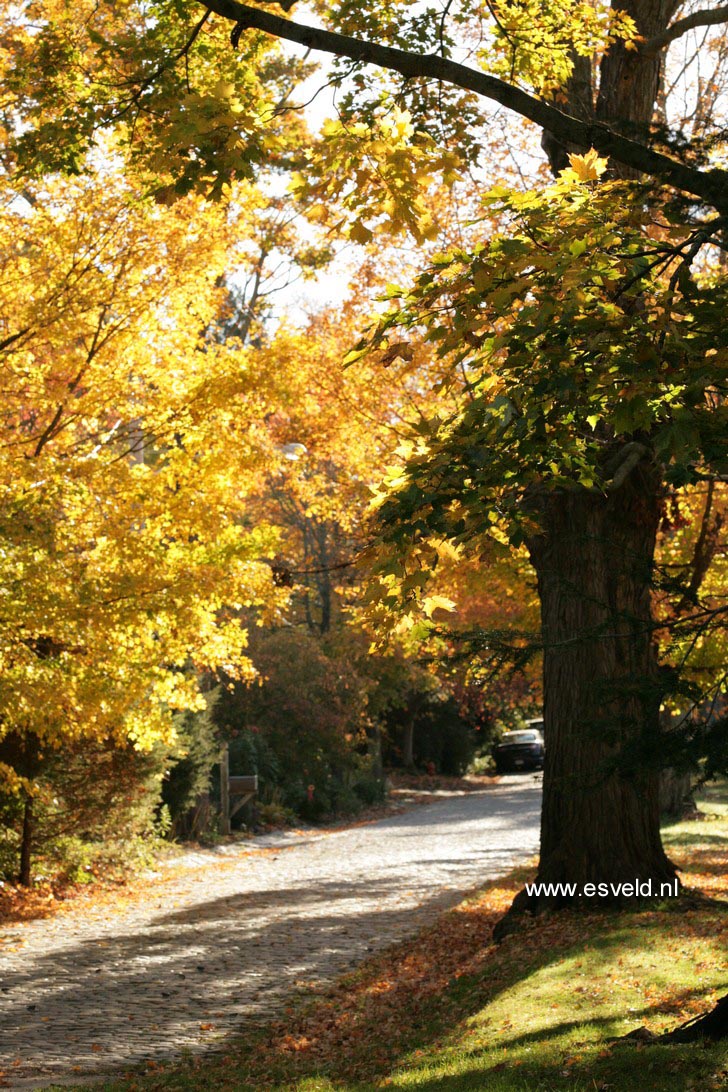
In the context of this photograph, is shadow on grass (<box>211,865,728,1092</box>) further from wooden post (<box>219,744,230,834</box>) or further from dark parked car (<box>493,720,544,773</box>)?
dark parked car (<box>493,720,544,773</box>)

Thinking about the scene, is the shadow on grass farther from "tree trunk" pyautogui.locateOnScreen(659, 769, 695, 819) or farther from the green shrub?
the green shrub

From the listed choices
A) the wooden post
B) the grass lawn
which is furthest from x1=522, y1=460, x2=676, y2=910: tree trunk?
the wooden post

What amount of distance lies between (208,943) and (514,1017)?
16.8ft

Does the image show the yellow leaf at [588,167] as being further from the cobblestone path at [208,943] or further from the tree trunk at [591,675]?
the cobblestone path at [208,943]

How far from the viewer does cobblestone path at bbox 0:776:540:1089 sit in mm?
7684

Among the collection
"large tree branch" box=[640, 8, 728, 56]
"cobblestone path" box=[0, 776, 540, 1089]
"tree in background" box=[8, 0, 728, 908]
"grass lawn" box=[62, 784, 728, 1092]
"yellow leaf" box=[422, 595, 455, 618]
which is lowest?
"cobblestone path" box=[0, 776, 540, 1089]

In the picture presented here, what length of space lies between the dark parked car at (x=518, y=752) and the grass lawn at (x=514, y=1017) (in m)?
33.3

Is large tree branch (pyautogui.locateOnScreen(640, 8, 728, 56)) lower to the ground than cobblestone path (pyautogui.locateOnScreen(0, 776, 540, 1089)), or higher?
higher

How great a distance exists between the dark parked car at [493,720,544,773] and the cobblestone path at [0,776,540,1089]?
2210 cm

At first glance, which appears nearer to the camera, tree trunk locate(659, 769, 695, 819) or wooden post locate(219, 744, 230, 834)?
tree trunk locate(659, 769, 695, 819)

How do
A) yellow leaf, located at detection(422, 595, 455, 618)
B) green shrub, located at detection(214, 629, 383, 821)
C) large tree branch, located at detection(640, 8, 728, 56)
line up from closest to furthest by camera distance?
yellow leaf, located at detection(422, 595, 455, 618) < large tree branch, located at detection(640, 8, 728, 56) < green shrub, located at detection(214, 629, 383, 821)

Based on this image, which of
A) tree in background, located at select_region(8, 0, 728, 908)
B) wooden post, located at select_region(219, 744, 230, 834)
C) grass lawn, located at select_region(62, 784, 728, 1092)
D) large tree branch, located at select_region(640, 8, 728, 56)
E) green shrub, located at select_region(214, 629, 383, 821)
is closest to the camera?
tree in background, located at select_region(8, 0, 728, 908)

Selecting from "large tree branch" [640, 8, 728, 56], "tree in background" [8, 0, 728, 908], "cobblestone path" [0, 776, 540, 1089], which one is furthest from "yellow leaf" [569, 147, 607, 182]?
"large tree branch" [640, 8, 728, 56]

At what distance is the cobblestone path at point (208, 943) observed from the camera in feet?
25.2
